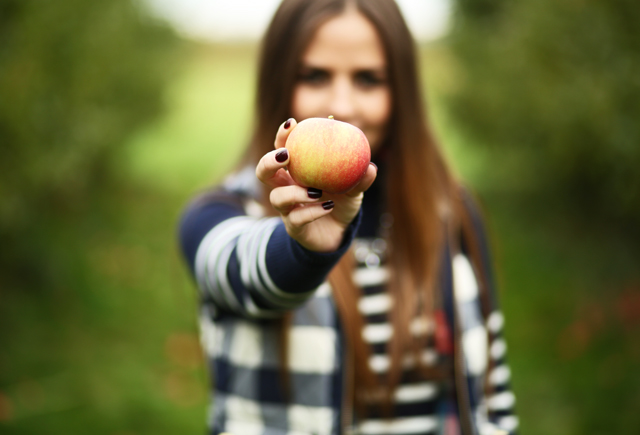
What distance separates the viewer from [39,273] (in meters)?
3.88

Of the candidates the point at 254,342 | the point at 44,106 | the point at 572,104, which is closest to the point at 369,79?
the point at 254,342

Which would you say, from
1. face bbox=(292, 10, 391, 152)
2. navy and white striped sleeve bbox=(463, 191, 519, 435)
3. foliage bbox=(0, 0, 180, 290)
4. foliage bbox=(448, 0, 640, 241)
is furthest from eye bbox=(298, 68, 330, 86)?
foliage bbox=(0, 0, 180, 290)

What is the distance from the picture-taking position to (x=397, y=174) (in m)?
1.54

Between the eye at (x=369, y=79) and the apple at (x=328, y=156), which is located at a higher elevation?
the eye at (x=369, y=79)

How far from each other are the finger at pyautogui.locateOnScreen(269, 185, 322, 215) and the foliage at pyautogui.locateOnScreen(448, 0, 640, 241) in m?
2.46

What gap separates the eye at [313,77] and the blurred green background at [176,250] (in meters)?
0.36

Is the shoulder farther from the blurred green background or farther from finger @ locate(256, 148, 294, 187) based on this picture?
finger @ locate(256, 148, 294, 187)

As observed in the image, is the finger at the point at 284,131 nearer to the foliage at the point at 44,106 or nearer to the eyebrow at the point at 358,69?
the eyebrow at the point at 358,69

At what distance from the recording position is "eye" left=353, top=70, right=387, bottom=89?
1.33 meters

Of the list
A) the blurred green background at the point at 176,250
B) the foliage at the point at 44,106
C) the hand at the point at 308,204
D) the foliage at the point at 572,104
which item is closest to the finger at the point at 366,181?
the hand at the point at 308,204

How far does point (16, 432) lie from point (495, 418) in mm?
2461

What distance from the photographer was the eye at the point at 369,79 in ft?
4.38

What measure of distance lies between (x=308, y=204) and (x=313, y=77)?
1.69ft

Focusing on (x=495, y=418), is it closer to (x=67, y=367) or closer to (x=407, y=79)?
(x=407, y=79)
